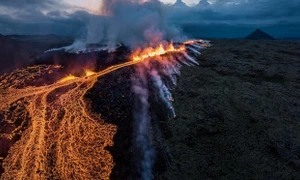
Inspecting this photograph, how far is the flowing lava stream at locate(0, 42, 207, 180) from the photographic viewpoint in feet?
62.6

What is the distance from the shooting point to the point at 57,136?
22375 millimetres

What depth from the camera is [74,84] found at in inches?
1251

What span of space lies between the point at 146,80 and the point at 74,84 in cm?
832

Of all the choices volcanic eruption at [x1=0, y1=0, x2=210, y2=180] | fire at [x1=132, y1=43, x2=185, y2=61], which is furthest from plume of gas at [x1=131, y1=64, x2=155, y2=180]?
fire at [x1=132, y1=43, x2=185, y2=61]

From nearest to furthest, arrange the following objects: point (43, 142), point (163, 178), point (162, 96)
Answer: point (163, 178)
point (43, 142)
point (162, 96)

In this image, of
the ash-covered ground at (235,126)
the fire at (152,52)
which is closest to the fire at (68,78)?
the fire at (152,52)

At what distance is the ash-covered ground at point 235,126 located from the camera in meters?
19.7

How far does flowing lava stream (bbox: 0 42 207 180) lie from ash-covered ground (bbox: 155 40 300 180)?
16.9ft

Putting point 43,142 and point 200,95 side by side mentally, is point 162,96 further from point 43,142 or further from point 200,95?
point 43,142

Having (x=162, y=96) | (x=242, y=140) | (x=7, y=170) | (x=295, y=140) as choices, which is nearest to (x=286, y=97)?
(x=295, y=140)

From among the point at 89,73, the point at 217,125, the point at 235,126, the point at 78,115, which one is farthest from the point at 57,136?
the point at 235,126

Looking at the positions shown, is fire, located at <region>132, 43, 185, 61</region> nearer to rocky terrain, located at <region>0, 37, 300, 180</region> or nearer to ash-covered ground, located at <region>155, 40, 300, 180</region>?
rocky terrain, located at <region>0, 37, 300, 180</region>

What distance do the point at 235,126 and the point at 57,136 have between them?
15.3 meters

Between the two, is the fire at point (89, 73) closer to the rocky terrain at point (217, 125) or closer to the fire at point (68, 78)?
the fire at point (68, 78)
